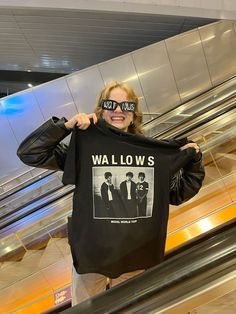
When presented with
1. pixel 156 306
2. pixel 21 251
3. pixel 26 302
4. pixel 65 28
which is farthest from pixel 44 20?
pixel 156 306

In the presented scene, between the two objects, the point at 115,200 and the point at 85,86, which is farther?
the point at 85,86

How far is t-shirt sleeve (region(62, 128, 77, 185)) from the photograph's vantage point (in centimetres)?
156

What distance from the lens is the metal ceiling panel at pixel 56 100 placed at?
7086mm

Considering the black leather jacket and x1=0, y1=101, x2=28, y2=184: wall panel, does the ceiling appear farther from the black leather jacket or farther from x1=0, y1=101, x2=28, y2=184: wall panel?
the black leather jacket

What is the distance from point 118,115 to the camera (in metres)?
1.68

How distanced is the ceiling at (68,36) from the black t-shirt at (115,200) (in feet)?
14.8

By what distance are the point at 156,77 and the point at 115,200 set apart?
5.58m

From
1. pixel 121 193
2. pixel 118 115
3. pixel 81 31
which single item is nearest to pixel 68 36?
pixel 81 31

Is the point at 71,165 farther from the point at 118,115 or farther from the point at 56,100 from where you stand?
the point at 56,100

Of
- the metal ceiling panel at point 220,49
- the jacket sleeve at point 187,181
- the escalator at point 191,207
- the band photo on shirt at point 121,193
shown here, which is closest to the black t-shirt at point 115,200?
the band photo on shirt at point 121,193

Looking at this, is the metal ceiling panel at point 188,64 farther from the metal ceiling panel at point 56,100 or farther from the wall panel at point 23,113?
the wall panel at point 23,113

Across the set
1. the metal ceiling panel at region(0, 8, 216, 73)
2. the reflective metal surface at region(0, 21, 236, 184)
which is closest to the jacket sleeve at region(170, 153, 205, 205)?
the metal ceiling panel at region(0, 8, 216, 73)

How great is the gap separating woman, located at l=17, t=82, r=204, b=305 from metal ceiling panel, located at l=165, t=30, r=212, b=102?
5.31 metres

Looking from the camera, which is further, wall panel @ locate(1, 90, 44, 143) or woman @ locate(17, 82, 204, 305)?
wall panel @ locate(1, 90, 44, 143)
